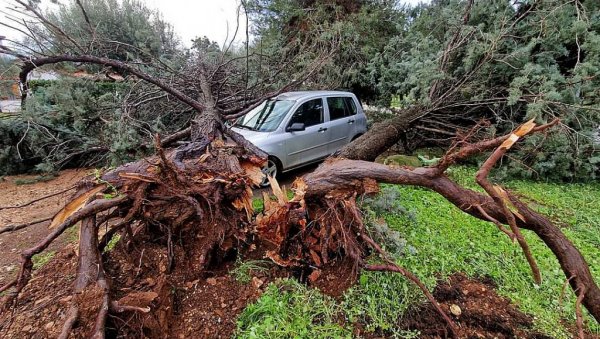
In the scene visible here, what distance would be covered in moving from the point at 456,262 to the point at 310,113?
12.3 ft

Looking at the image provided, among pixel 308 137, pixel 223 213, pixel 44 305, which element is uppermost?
pixel 308 137

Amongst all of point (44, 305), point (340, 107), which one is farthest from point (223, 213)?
point (340, 107)

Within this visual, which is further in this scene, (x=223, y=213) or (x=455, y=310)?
(x=223, y=213)

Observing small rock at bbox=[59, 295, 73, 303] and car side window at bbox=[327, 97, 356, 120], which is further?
car side window at bbox=[327, 97, 356, 120]

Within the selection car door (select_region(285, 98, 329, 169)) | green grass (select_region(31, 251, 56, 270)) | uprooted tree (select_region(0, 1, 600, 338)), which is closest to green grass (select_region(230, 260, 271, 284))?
uprooted tree (select_region(0, 1, 600, 338))

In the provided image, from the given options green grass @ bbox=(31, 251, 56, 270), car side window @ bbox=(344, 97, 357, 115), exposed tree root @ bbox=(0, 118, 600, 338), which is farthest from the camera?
car side window @ bbox=(344, 97, 357, 115)

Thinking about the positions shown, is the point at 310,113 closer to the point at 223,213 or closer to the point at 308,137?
the point at 308,137

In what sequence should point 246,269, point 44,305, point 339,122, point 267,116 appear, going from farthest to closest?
1. point 339,122
2. point 267,116
3. point 246,269
4. point 44,305

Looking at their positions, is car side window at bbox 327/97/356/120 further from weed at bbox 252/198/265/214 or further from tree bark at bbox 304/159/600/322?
tree bark at bbox 304/159/600/322

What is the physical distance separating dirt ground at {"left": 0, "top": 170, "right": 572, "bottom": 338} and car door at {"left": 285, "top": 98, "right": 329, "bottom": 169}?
8.89ft

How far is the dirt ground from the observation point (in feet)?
6.37

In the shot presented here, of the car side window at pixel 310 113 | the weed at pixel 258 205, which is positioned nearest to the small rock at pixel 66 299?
the weed at pixel 258 205

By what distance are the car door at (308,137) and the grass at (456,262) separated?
197cm

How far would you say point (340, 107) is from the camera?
6.29 meters
